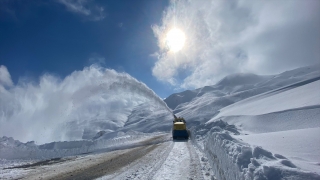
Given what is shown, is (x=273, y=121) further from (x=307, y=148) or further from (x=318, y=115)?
(x=307, y=148)

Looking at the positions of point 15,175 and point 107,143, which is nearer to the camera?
point 15,175

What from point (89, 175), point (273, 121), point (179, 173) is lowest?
point (179, 173)

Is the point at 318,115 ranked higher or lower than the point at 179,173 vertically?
higher

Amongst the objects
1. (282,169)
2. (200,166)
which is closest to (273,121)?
(200,166)

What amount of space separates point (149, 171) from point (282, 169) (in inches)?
286

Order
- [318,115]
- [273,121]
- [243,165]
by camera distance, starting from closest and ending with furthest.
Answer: [243,165] < [318,115] < [273,121]

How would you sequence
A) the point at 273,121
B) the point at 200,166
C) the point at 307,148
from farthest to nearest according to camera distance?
the point at 273,121 → the point at 200,166 → the point at 307,148

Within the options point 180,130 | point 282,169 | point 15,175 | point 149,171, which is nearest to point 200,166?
point 149,171

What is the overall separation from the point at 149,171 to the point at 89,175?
2.97 meters

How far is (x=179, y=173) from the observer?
32.0 ft

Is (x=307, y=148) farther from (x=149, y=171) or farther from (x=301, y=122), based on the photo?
(x=301, y=122)

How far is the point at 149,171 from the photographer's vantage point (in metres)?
10.3

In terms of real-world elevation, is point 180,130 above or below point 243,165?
above

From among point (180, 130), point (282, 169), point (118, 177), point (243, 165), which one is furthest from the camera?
point (180, 130)
